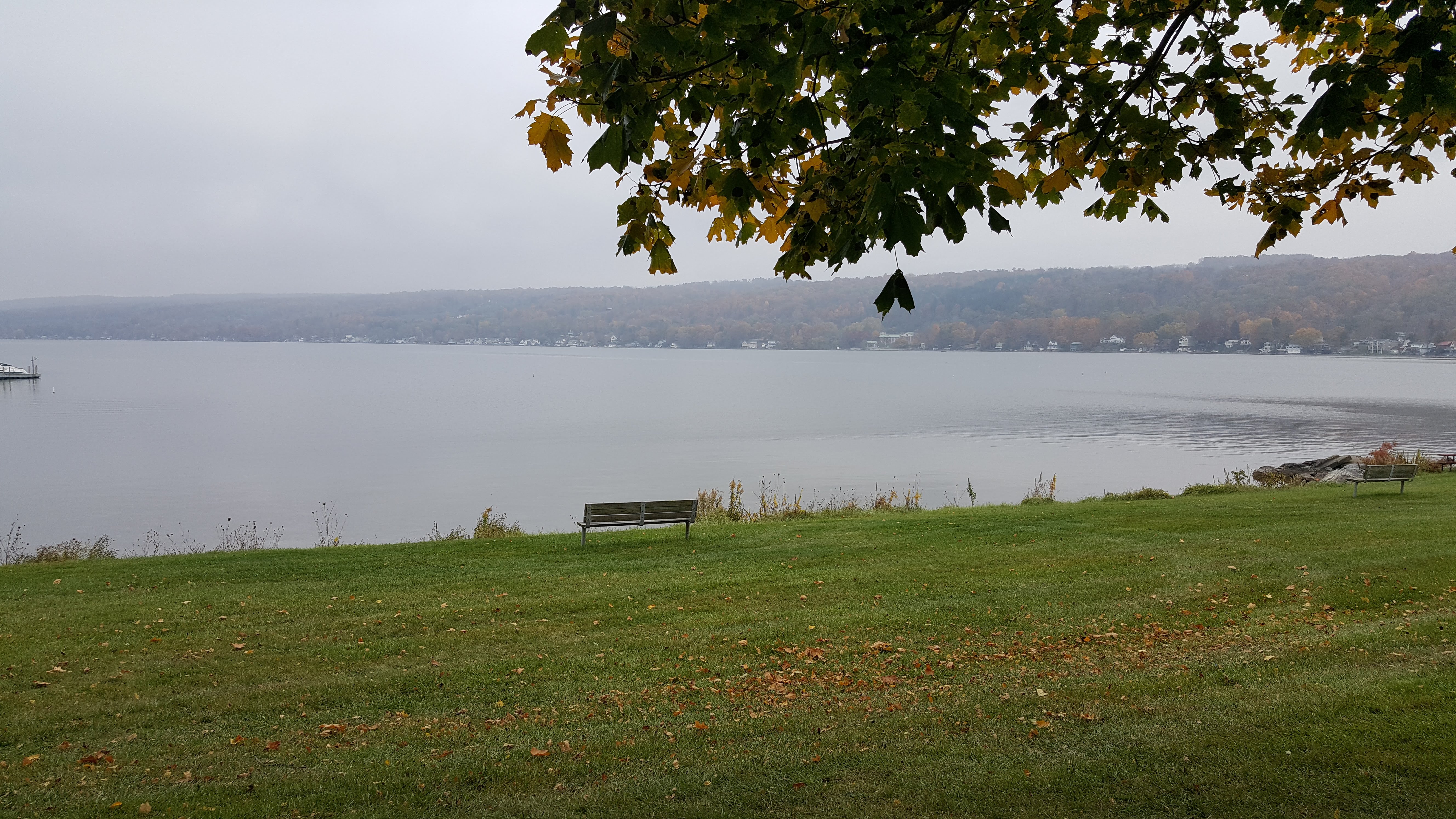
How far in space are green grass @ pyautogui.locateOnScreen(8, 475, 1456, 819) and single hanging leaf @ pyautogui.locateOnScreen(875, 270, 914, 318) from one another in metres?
2.62

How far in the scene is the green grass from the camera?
4586 mm

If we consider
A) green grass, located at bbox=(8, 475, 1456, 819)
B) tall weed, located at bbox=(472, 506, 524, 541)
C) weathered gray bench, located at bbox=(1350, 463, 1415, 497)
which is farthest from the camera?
weathered gray bench, located at bbox=(1350, 463, 1415, 497)

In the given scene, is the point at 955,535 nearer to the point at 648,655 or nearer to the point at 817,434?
the point at 648,655

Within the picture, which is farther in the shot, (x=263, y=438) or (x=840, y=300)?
(x=840, y=300)

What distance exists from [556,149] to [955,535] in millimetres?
12051

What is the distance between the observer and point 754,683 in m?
6.86

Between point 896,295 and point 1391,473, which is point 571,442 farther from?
point 896,295

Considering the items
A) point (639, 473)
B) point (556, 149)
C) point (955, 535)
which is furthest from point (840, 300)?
point (556, 149)

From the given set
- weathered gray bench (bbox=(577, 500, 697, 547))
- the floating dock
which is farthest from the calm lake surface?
weathered gray bench (bbox=(577, 500, 697, 547))

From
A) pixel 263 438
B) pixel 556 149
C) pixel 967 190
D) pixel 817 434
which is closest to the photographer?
pixel 967 190

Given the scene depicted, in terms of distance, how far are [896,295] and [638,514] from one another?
38.1ft

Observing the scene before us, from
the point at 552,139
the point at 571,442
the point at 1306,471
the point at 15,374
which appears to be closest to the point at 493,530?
the point at 552,139

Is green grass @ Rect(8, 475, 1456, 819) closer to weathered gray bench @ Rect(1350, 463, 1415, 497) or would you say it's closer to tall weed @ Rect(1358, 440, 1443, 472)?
weathered gray bench @ Rect(1350, 463, 1415, 497)

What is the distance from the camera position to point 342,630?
881 cm
